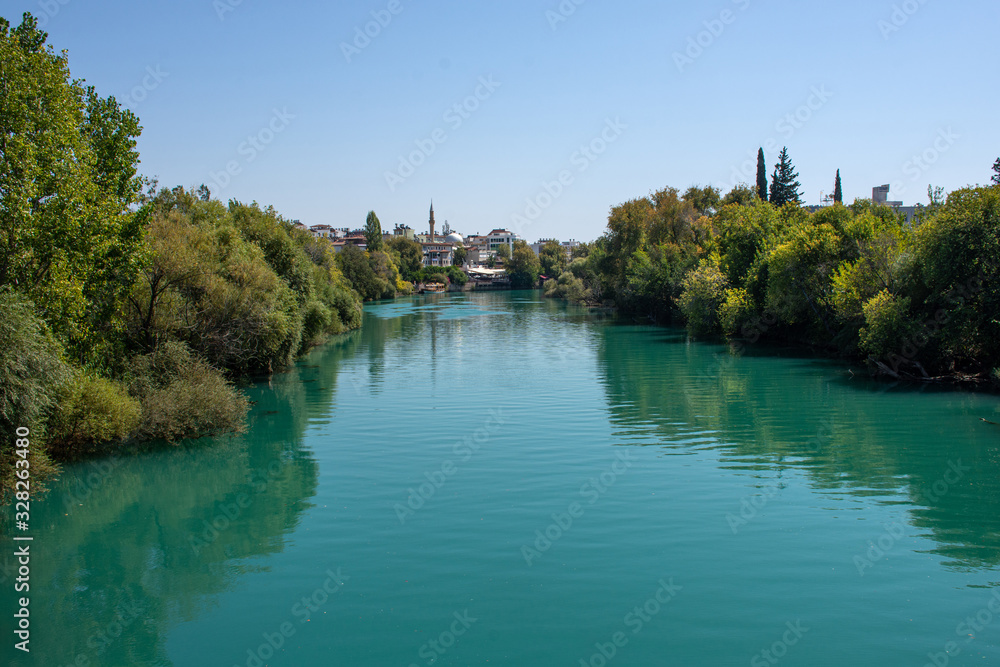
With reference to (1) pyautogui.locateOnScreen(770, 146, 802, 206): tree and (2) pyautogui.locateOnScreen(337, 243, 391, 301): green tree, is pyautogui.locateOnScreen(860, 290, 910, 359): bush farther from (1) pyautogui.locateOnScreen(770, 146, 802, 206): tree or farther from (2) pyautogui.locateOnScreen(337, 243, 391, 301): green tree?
(2) pyautogui.locateOnScreen(337, 243, 391, 301): green tree

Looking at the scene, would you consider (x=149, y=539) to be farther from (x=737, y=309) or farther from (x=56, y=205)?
(x=737, y=309)

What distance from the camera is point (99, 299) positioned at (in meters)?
23.4

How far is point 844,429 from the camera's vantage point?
25906mm

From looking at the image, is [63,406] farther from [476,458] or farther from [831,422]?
[831,422]

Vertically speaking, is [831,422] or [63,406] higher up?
[63,406]

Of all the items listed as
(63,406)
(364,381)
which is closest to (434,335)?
(364,381)

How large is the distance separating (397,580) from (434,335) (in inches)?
2012

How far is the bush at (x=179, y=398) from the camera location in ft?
78.9

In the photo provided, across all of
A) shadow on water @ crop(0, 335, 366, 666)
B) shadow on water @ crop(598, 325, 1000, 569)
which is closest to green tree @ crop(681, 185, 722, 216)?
shadow on water @ crop(598, 325, 1000, 569)

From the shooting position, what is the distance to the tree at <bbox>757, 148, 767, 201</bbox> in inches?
3214

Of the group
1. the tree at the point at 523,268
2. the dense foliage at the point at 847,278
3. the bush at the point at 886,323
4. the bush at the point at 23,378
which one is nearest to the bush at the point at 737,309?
the dense foliage at the point at 847,278

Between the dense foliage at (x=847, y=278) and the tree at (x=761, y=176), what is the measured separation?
355 cm

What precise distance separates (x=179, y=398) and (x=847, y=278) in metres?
33.1

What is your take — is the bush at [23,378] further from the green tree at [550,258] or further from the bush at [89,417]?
the green tree at [550,258]
